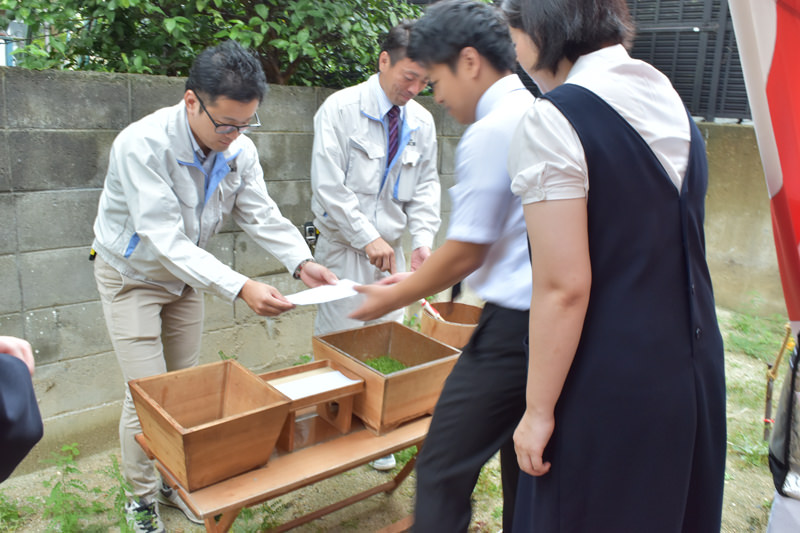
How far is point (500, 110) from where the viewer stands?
157 cm

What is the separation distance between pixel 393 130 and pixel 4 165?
170 centimetres

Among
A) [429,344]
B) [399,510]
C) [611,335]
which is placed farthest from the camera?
[399,510]

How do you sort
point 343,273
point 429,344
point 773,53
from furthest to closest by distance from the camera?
point 343,273
point 429,344
point 773,53

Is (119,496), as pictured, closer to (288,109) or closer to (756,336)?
(288,109)

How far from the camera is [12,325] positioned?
2.75 metres

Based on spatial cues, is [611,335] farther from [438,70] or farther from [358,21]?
[358,21]

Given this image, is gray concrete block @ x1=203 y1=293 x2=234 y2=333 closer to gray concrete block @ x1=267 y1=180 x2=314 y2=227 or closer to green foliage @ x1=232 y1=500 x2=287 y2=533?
gray concrete block @ x1=267 y1=180 x2=314 y2=227

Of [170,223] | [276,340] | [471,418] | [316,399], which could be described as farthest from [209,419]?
[276,340]

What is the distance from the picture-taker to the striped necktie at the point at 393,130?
3098 millimetres

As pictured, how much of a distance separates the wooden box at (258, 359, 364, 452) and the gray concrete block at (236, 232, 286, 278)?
1.38 m

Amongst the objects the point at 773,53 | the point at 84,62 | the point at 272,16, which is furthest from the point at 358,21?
the point at 773,53

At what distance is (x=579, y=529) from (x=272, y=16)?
3305 millimetres

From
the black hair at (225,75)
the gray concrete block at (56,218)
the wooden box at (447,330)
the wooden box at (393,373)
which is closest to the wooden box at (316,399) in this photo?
the wooden box at (393,373)

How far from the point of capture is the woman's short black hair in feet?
4.21
